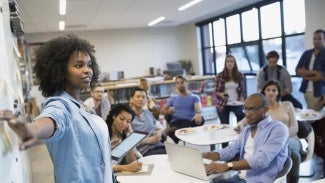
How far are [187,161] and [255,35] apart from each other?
627 centimetres

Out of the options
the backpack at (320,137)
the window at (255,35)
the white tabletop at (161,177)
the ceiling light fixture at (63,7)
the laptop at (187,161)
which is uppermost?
the ceiling light fixture at (63,7)

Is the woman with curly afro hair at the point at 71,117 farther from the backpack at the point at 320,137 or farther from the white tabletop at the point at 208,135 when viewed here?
the backpack at the point at 320,137

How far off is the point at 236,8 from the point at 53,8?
450cm

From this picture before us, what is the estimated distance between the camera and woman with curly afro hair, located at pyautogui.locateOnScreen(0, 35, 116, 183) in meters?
1.23

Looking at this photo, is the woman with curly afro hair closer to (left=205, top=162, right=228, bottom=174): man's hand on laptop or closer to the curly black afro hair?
the curly black afro hair

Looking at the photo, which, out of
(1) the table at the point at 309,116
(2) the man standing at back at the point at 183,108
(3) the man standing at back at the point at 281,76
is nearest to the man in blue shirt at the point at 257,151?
(1) the table at the point at 309,116

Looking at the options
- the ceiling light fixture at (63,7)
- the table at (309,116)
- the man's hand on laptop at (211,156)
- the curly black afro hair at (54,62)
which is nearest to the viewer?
the curly black afro hair at (54,62)

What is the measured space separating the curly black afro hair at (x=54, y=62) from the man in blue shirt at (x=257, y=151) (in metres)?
1.17

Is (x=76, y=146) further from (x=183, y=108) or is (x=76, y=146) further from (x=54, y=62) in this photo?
(x=183, y=108)

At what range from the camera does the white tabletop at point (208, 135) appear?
3244 mm

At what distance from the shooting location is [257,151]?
2.25 metres

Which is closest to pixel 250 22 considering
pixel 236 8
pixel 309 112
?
pixel 236 8

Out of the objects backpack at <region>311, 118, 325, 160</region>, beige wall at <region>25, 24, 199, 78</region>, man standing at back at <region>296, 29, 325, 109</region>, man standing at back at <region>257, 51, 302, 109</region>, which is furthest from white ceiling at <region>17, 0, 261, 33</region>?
backpack at <region>311, 118, 325, 160</region>

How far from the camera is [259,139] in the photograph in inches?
92.4
